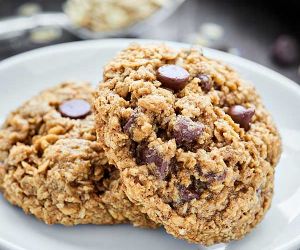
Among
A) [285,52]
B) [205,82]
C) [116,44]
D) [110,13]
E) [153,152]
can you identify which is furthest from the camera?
[285,52]

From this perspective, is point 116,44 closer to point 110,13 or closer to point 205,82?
point 110,13

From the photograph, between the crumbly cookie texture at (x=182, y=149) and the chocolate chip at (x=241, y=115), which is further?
the chocolate chip at (x=241, y=115)

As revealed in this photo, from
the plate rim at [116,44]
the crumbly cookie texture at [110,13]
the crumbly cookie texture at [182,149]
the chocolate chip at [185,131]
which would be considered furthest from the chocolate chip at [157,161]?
the crumbly cookie texture at [110,13]

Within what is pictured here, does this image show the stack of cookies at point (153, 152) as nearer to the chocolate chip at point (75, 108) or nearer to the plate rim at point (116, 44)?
the chocolate chip at point (75, 108)

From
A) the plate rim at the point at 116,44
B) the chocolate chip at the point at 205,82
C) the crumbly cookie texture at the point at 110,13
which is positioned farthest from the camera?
the crumbly cookie texture at the point at 110,13

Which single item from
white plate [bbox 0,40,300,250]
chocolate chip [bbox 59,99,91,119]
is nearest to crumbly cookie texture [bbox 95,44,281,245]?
white plate [bbox 0,40,300,250]

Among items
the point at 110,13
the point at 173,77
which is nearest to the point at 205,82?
the point at 173,77

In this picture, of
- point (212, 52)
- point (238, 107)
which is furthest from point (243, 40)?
point (238, 107)
